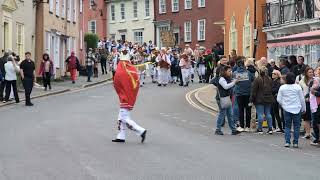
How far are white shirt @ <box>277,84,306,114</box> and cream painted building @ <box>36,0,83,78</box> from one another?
2532 centimetres

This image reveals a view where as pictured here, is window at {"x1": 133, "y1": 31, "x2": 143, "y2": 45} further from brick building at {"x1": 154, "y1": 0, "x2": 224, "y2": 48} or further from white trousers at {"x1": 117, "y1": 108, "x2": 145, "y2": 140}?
white trousers at {"x1": 117, "y1": 108, "x2": 145, "y2": 140}

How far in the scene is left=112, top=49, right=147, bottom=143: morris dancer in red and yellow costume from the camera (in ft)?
47.3

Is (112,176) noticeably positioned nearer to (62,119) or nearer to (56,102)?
(62,119)

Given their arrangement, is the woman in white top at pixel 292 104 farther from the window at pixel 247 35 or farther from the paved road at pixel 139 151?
the window at pixel 247 35

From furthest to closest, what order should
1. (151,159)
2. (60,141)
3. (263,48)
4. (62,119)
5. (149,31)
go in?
(149,31), (263,48), (62,119), (60,141), (151,159)

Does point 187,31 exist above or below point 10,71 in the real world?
above

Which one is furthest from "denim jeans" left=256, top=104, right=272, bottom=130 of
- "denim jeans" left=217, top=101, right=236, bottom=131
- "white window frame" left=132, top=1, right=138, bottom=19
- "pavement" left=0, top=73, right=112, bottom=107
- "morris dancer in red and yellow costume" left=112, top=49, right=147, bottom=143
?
"white window frame" left=132, top=1, right=138, bottom=19

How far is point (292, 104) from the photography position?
1498 centimetres

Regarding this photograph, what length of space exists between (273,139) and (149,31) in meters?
61.7

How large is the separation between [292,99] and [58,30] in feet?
96.3

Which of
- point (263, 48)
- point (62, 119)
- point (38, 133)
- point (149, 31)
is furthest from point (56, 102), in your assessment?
point (149, 31)

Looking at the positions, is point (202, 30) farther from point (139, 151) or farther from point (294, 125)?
point (139, 151)

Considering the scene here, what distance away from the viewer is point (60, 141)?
47.5 feet

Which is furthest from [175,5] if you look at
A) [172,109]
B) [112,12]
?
[172,109]
